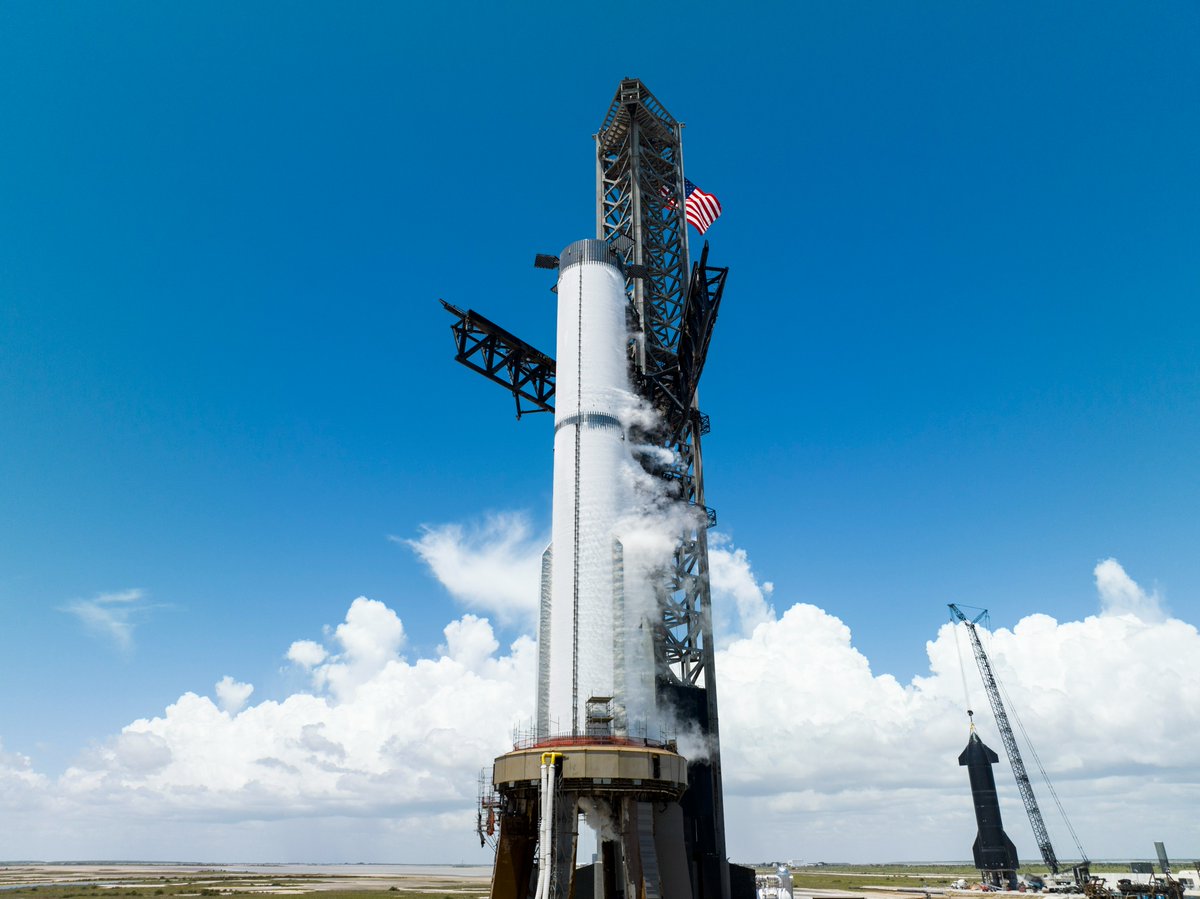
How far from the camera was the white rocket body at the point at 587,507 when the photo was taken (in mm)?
29859

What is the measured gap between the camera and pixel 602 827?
88.2 ft

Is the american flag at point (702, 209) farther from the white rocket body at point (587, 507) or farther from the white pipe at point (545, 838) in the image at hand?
the white pipe at point (545, 838)

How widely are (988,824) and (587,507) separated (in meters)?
74.5

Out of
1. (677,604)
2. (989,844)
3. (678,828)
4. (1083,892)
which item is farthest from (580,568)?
(989,844)

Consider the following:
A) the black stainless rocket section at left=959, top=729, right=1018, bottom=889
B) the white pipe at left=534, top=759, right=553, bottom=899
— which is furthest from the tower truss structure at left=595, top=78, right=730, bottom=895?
the black stainless rocket section at left=959, top=729, right=1018, bottom=889

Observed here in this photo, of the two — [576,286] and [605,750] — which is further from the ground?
[576,286]

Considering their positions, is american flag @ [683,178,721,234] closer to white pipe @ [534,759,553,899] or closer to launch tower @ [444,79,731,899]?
launch tower @ [444,79,731,899]

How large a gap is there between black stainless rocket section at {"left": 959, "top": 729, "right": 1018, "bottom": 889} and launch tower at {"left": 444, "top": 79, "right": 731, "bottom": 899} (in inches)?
2272

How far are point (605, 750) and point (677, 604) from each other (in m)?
17.4

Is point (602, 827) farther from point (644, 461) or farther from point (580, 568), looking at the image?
point (644, 461)

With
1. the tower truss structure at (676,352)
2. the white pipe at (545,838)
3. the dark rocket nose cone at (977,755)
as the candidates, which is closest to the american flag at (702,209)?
the tower truss structure at (676,352)

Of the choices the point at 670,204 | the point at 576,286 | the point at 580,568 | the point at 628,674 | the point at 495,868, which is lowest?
the point at 495,868

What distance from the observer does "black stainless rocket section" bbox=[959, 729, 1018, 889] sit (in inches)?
3177

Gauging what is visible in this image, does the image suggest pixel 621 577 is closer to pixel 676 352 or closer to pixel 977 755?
pixel 676 352
